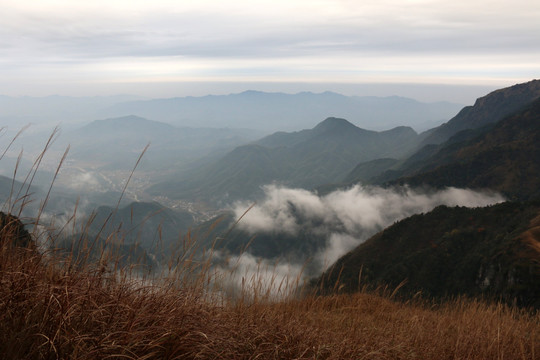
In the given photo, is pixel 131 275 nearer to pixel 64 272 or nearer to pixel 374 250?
pixel 64 272

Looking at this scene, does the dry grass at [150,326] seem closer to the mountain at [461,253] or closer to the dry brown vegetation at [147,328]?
the dry brown vegetation at [147,328]

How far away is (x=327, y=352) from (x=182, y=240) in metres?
1.82

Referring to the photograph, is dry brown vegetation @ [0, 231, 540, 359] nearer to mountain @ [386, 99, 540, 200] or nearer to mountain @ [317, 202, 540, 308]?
mountain @ [317, 202, 540, 308]

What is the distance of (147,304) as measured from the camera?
2.43 metres

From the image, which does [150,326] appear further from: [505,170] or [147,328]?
[505,170]

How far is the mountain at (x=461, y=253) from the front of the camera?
204 ft

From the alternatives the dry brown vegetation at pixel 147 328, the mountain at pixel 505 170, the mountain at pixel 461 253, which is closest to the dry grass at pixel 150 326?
the dry brown vegetation at pixel 147 328

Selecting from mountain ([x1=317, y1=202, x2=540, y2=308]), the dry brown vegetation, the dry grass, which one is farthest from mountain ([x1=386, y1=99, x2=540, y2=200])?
the dry grass

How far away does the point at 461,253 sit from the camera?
84.6 m

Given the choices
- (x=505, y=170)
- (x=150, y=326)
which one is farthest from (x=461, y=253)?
(x=505, y=170)

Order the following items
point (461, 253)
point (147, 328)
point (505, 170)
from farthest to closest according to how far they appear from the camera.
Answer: point (505, 170)
point (461, 253)
point (147, 328)

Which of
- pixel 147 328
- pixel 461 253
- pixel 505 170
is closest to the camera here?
pixel 147 328

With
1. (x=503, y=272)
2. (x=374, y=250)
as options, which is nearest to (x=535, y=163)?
(x=374, y=250)

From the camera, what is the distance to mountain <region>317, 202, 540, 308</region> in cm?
6212
